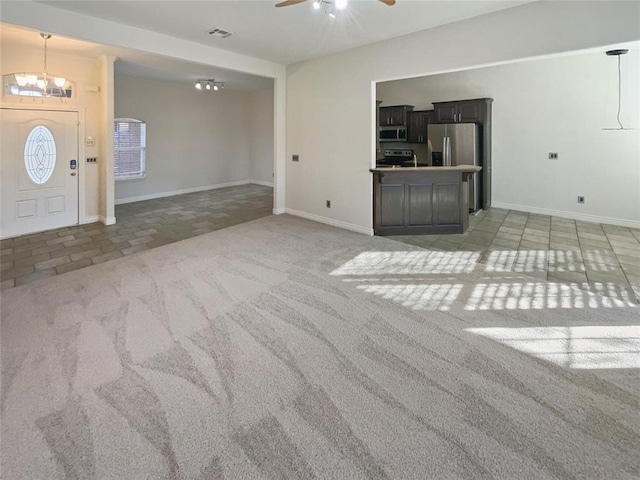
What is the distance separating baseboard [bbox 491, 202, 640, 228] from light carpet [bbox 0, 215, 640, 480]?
3.76m

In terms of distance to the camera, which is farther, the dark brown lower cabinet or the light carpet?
the dark brown lower cabinet

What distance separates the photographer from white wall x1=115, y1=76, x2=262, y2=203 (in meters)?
8.34

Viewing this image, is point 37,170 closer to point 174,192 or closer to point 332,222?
point 174,192

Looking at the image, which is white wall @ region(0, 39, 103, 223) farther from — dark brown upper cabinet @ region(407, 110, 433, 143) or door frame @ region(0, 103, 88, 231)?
dark brown upper cabinet @ region(407, 110, 433, 143)

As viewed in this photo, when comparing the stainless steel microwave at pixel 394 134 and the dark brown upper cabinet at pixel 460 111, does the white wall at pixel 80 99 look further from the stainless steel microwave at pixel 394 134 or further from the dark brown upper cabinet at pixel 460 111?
the dark brown upper cabinet at pixel 460 111

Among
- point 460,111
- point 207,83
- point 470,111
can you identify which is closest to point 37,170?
point 207,83

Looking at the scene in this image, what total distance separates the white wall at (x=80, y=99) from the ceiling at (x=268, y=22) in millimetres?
200

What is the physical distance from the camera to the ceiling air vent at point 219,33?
15.3ft

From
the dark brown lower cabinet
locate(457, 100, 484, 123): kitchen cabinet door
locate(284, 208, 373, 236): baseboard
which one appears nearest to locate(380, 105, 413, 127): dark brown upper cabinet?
locate(457, 100, 484, 123): kitchen cabinet door

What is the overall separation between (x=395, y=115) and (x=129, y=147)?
20.7 feet

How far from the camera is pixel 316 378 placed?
7.32 ft

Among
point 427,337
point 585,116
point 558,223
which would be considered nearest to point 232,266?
point 427,337

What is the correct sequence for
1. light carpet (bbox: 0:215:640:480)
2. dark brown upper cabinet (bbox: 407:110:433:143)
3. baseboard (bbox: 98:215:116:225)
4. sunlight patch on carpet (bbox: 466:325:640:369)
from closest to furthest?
1. light carpet (bbox: 0:215:640:480)
2. sunlight patch on carpet (bbox: 466:325:640:369)
3. baseboard (bbox: 98:215:116:225)
4. dark brown upper cabinet (bbox: 407:110:433:143)

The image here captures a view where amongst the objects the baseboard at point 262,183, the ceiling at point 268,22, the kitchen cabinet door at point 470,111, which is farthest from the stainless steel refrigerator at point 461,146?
the baseboard at point 262,183
